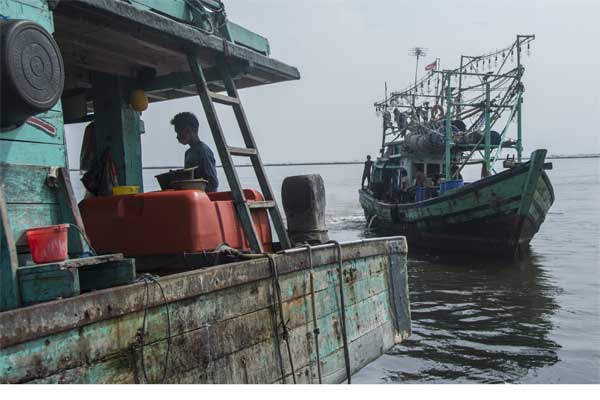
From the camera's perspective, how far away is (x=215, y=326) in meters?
3.66

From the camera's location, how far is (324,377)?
15.0ft

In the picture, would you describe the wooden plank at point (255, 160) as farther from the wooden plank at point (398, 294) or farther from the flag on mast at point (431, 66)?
the flag on mast at point (431, 66)

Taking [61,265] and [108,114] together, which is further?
[108,114]

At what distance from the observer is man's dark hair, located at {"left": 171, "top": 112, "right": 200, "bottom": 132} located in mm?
5395

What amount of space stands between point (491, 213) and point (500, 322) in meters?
6.84

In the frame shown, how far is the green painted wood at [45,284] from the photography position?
9.45 ft

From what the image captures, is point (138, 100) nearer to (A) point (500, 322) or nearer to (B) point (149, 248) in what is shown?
(B) point (149, 248)

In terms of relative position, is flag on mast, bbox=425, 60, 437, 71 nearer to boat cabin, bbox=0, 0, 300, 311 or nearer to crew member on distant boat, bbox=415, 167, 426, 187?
crew member on distant boat, bbox=415, 167, 426, 187

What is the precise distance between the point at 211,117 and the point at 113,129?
155cm

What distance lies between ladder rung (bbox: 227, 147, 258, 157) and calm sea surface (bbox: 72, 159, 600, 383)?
3.50 meters

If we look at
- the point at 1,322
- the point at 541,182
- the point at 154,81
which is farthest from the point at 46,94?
the point at 541,182

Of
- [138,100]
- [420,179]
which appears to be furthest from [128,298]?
[420,179]

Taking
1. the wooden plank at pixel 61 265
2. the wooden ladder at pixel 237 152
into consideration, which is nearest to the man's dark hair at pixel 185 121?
the wooden ladder at pixel 237 152

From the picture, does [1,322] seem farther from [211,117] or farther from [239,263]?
[211,117]
